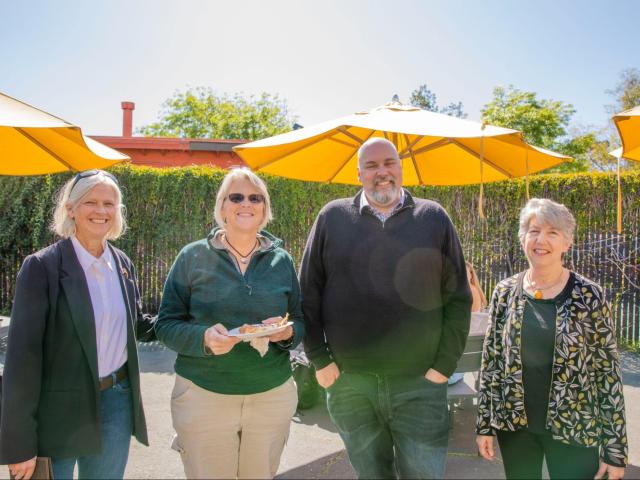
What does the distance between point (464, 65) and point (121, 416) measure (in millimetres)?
15091

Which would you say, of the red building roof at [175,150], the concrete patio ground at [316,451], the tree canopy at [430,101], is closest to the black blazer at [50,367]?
the concrete patio ground at [316,451]

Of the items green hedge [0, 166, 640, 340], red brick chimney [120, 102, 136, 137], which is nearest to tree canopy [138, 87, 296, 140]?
red brick chimney [120, 102, 136, 137]

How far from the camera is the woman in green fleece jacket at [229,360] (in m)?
2.22

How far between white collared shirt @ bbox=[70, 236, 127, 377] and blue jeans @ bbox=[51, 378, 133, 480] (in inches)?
4.9

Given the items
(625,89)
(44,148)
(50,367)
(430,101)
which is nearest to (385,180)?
(50,367)

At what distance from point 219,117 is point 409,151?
107 ft

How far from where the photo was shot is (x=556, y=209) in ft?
7.53

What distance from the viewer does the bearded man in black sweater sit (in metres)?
2.27

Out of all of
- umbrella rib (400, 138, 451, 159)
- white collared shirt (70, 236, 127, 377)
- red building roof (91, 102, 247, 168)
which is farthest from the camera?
red building roof (91, 102, 247, 168)

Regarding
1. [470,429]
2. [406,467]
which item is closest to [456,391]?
[470,429]

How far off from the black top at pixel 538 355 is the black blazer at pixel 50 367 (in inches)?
76.1

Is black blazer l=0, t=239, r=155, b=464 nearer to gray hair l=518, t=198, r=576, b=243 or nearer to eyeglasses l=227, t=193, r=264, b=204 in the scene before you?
eyeglasses l=227, t=193, r=264, b=204

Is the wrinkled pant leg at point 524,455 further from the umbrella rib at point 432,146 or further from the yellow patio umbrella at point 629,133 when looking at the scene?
the umbrella rib at point 432,146

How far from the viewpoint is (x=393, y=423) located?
7.49 ft
